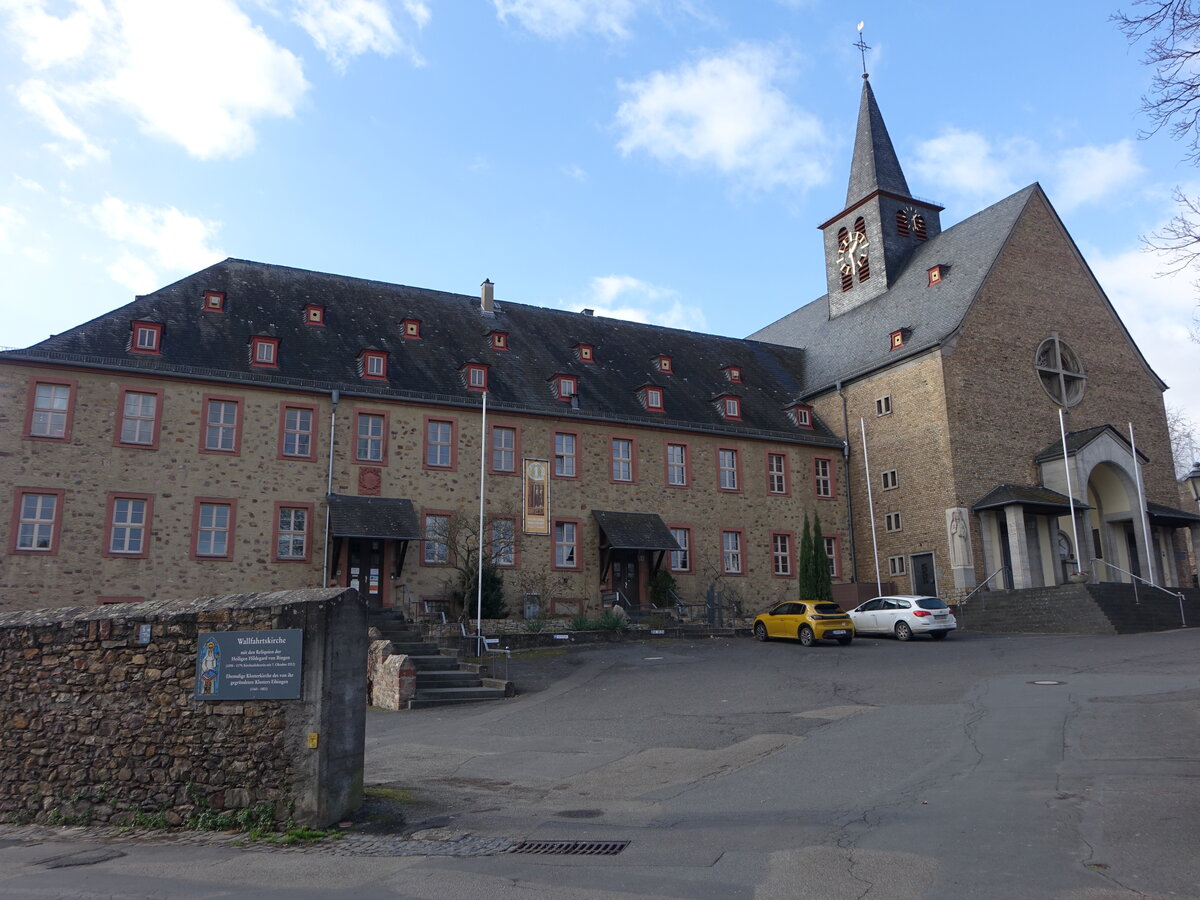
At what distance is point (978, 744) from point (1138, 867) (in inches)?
189

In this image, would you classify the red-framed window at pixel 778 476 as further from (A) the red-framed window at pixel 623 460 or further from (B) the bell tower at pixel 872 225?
(B) the bell tower at pixel 872 225

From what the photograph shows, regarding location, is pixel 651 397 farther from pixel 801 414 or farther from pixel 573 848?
pixel 573 848

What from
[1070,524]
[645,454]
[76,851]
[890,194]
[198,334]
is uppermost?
[890,194]

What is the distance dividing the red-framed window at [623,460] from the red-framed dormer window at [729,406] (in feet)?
13.4

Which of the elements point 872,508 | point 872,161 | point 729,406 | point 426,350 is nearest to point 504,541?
point 426,350

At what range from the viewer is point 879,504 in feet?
112

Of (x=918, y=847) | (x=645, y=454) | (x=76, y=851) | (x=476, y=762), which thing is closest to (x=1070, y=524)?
(x=645, y=454)

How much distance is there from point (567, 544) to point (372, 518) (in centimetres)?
626

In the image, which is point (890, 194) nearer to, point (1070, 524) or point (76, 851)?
point (1070, 524)

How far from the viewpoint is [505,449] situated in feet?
96.4

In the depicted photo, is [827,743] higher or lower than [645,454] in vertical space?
lower

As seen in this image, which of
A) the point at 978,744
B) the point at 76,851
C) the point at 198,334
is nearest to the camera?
the point at 76,851

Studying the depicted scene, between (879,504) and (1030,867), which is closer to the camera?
(1030,867)

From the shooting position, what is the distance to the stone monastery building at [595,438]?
976 inches
